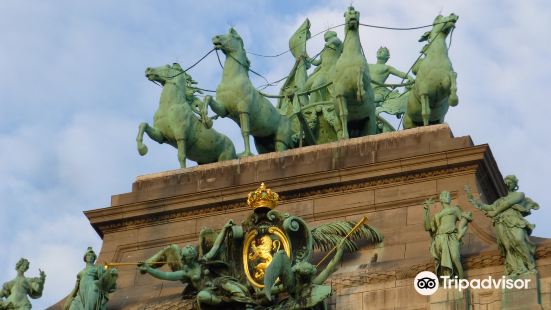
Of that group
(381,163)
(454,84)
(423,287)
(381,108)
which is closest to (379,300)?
(423,287)

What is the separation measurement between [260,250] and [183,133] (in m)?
4.96

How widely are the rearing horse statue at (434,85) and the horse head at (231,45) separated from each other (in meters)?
3.39

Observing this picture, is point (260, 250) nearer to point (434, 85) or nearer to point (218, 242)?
point (218, 242)

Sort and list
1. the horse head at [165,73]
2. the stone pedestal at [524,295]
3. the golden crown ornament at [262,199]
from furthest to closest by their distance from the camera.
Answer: the horse head at [165,73]
the golden crown ornament at [262,199]
the stone pedestal at [524,295]

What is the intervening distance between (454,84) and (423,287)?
5381 millimetres

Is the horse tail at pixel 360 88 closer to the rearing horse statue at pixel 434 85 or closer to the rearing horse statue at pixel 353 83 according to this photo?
the rearing horse statue at pixel 353 83

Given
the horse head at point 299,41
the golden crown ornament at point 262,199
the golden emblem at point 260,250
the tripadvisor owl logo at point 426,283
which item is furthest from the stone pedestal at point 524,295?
the horse head at point 299,41

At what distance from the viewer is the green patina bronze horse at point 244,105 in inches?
1468

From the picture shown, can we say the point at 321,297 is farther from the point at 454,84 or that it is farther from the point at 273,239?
the point at 454,84

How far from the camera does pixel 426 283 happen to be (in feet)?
104

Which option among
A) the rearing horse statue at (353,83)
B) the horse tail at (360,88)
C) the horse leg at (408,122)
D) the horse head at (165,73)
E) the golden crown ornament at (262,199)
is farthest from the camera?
the horse head at (165,73)

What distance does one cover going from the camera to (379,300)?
32.2 m

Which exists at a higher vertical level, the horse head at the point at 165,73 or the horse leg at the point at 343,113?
the horse head at the point at 165,73

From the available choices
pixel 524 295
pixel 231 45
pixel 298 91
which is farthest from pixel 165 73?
pixel 524 295
